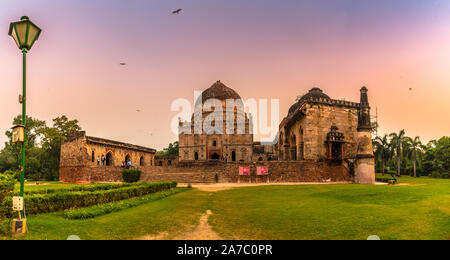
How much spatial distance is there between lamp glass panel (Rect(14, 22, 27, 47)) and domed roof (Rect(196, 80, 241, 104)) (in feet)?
125

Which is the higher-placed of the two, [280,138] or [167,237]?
[280,138]

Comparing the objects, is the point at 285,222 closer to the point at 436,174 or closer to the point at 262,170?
the point at 262,170

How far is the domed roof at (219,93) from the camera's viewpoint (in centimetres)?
4416

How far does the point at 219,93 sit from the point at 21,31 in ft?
128

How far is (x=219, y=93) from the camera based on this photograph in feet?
146

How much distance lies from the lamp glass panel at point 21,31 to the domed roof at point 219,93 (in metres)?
38.2

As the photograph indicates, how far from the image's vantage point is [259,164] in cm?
2412

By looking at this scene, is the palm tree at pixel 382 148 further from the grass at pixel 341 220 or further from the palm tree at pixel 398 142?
the grass at pixel 341 220

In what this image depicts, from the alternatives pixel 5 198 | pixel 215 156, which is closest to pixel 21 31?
pixel 5 198

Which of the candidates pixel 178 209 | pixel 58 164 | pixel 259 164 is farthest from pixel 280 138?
pixel 178 209

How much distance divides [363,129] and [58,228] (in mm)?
21634
